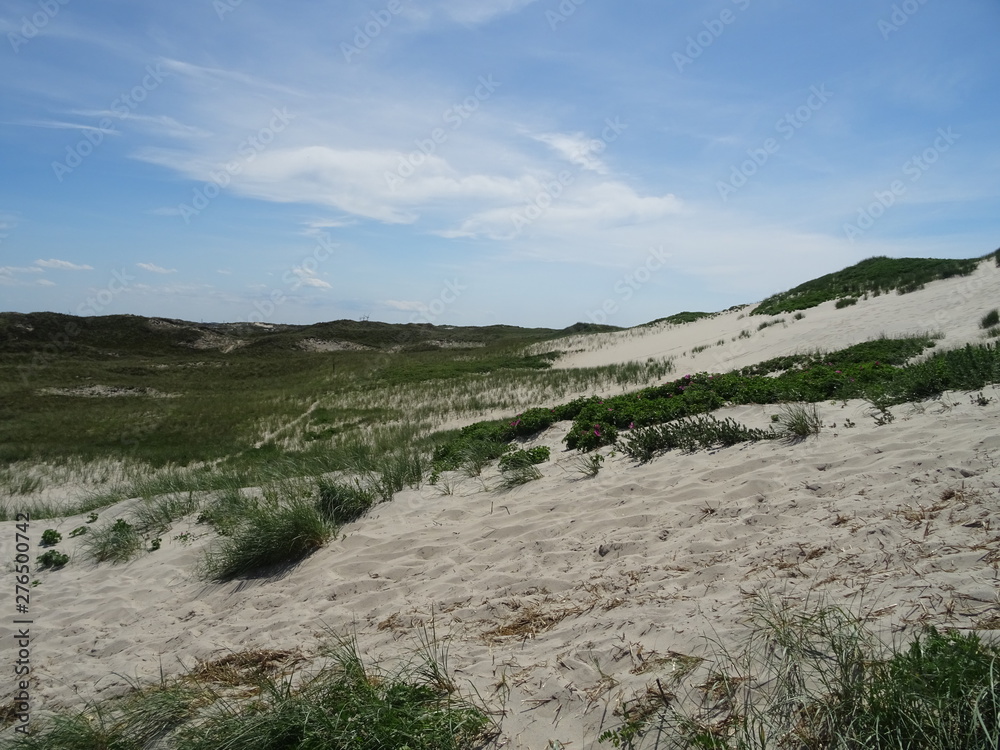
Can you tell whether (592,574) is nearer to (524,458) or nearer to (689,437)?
(689,437)

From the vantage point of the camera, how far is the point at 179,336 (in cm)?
5150

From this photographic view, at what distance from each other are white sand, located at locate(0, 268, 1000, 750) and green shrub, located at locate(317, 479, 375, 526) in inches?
12.1

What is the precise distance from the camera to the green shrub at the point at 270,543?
6070 millimetres

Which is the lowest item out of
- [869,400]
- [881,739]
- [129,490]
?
[129,490]

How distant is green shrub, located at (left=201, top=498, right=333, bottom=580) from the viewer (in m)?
6.07

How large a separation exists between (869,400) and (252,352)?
50047 millimetres

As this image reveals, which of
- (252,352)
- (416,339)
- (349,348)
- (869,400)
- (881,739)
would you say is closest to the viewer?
(881,739)

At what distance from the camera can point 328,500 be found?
7.18 m

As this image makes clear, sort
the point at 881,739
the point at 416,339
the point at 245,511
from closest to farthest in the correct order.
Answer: the point at 881,739 < the point at 245,511 < the point at 416,339

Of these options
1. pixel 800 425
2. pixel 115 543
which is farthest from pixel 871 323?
pixel 115 543

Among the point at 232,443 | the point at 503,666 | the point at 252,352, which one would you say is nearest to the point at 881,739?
the point at 503,666

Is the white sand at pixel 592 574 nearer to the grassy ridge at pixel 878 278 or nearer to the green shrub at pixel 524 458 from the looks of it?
the green shrub at pixel 524 458

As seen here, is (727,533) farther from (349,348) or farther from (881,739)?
(349,348)

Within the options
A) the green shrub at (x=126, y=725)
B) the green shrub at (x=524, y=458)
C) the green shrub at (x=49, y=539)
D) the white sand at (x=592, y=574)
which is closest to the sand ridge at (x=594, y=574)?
the white sand at (x=592, y=574)
